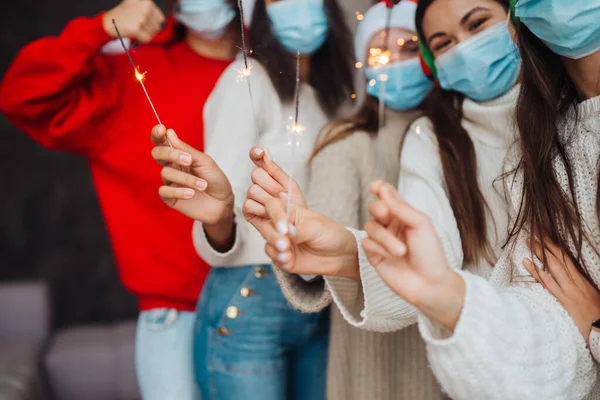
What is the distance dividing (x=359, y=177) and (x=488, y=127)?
23cm

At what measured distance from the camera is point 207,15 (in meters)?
0.99

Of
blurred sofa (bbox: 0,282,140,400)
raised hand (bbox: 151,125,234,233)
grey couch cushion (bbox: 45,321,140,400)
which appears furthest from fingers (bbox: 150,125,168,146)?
grey couch cushion (bbox: 45,321,140,400)

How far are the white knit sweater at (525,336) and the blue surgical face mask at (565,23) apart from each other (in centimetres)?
8

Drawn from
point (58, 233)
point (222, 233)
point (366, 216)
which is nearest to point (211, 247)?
point (222, 233)

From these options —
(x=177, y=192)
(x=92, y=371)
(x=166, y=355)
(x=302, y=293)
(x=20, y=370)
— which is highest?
(x=177, y=192)

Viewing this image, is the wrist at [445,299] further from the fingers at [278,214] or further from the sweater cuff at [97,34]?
the sweater cuff at [97,34]

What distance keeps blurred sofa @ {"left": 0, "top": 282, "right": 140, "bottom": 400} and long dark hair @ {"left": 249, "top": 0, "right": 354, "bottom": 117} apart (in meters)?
1.78

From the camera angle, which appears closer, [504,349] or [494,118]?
[504,349]

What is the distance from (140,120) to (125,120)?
0.06 meters

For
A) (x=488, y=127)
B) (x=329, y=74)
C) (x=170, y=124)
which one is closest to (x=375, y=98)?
(x=329, y=74)

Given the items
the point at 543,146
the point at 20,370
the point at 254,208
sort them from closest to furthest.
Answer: the point at 254,208, the point at 543,146, the point at 20,370

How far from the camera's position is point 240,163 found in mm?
943

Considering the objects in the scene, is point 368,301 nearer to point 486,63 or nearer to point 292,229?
point 292,229

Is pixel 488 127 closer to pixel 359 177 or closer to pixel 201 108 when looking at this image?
pixel 359 177
